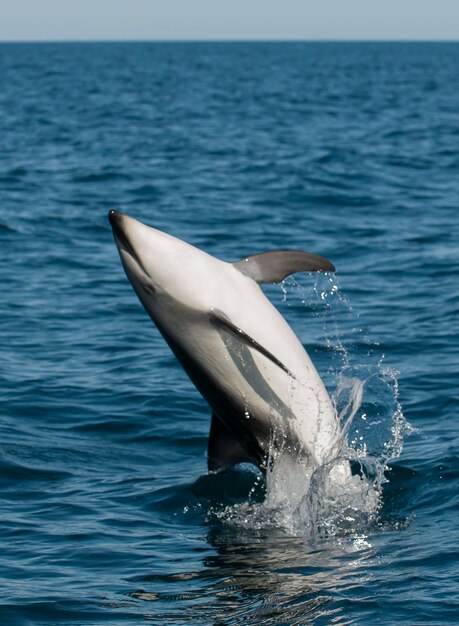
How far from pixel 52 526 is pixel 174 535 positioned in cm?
112

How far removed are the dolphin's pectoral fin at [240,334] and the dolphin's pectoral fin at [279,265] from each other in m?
0.55

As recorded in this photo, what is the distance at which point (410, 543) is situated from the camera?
9992 mm

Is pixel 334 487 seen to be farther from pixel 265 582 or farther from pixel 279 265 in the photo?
pixel 279 265

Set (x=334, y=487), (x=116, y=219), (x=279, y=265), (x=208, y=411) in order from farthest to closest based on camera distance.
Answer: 1. (x=208, y=411)
2. (x=334, y=487)
3. (x=279, y=265)
4. (x=116, y=219)

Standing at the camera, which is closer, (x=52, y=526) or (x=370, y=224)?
(x=52, y=526)

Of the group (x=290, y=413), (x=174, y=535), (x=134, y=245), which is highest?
(x=134, y=245)

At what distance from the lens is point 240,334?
998cm

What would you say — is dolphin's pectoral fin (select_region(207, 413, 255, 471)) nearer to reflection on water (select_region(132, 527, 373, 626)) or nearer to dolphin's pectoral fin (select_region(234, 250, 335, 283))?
reflection on water (select_region(132, 527, 373, 626))

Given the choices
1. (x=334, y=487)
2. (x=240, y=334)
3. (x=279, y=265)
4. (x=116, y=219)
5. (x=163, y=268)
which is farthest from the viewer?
(x=334, y=487)

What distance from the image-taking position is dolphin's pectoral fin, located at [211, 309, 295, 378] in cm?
984

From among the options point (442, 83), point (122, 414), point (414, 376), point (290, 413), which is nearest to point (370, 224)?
point (414, 376)

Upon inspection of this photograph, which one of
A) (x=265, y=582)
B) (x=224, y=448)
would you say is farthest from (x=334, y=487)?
(x=265, y=582)

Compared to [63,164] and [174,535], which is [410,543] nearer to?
[174,535]

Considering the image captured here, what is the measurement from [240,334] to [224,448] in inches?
62.0
